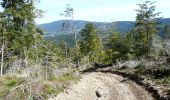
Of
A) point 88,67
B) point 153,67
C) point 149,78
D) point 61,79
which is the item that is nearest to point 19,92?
point 61,79

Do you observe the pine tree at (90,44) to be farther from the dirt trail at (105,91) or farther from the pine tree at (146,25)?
the dirt trail at (105,91)

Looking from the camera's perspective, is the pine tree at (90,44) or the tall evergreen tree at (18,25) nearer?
the tall evergreen tree at (18,25)

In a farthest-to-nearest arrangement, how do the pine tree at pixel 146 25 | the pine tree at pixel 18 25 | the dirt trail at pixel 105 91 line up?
the pine tree at pixel 146 25 < the pine tree at pixel 18 25 < the dirt trail at pixel 105 91

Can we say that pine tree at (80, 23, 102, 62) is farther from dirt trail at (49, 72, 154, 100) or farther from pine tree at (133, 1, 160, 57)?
dirt trail at (49, 72, 154, 100)

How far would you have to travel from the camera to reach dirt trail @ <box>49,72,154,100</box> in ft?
86.5

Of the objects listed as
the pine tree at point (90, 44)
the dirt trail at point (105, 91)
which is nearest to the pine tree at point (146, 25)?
the pine tree at point (90, 44)

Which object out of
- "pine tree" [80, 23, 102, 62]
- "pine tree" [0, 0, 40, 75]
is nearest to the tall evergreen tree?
"pine tree" [0, 0, 40, 75]

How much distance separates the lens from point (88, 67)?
5106 centimetres

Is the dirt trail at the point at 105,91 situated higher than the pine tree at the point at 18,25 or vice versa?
the pine tree at the point at 18,25

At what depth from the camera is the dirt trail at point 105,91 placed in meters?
26.4

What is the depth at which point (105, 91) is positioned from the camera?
28516 mm

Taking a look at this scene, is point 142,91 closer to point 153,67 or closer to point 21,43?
point 153,67

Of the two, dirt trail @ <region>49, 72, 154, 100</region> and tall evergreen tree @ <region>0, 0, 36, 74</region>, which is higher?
tall evergreen tree @ <region>0, 0, 36, 74</region>

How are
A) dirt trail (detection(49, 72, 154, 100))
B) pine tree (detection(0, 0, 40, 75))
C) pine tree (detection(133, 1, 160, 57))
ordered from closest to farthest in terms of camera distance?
1. dirt trail (detection(49, 72, 154, 100))
2. pine tree (detection(0, 0, 40, 75))
3. pine tree (detection(133, 1, 160, 57))
